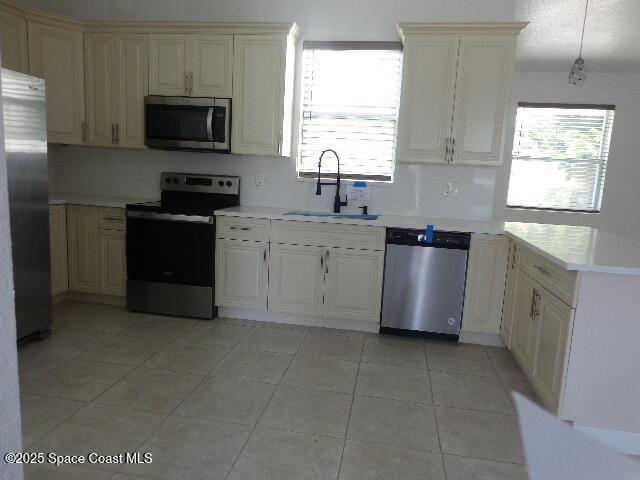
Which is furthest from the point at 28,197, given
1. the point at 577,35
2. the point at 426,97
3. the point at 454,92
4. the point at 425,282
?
the point at 577,35

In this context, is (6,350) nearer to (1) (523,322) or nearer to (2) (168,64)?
(1) (523,322)

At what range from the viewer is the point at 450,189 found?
385cm

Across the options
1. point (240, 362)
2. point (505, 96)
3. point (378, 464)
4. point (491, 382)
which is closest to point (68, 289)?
point (240, 362)

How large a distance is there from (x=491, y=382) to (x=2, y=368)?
2.64 meters

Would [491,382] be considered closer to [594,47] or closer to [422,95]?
[422,95]

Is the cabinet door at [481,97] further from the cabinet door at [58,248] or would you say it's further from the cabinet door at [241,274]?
the cabinet door at [58,248]

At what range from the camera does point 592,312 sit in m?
2.10

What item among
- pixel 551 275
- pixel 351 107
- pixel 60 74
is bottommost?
pixel 551 275

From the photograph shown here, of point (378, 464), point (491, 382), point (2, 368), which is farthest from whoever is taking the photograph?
point (491, 382)

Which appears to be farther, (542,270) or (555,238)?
(555,238)

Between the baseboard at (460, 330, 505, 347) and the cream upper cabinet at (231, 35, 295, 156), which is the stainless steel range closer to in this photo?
the cream upper cabinet at (231, 35, 295, 156)

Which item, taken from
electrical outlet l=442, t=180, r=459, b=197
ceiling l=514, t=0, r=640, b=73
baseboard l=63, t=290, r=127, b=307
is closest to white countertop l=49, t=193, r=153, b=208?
baseboard l=63, t=290, r=127, b=307

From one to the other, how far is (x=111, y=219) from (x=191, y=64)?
1452 millimetres

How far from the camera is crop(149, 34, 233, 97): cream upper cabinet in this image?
12.0 feet
